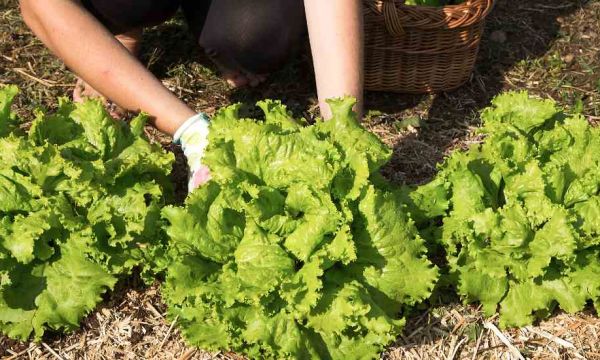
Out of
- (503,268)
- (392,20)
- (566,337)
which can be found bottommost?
(566,337)

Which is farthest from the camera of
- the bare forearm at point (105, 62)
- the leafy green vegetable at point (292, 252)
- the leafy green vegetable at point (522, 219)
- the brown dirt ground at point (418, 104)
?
the bare forearm at point (105, 62)

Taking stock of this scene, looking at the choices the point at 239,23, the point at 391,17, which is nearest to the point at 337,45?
the point at 391,17

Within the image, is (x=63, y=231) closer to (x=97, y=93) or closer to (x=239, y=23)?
(x=97, y=93)

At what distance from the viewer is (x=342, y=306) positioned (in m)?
2.77

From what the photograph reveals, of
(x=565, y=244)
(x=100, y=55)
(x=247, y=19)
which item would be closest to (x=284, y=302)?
(x=565, y=244)

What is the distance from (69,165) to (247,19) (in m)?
1.40

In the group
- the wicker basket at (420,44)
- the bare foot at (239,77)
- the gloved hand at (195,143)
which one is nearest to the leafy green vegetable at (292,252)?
the gloved hand at (195,143)

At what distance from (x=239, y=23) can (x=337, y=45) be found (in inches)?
34.4

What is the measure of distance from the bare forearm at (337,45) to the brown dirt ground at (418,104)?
0.80 m

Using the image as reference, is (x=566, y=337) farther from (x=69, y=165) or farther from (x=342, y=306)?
(x=69, y=165)

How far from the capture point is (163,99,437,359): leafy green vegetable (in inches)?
110

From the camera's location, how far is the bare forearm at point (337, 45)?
10.8 ft

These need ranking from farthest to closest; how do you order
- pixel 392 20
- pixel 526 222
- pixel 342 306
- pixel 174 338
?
pixel 392 20, pixel 174 338, pixel 526 222, pixel 342 306

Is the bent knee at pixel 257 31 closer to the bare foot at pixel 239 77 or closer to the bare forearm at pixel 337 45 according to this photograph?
the bare foot at pixel 239 77
